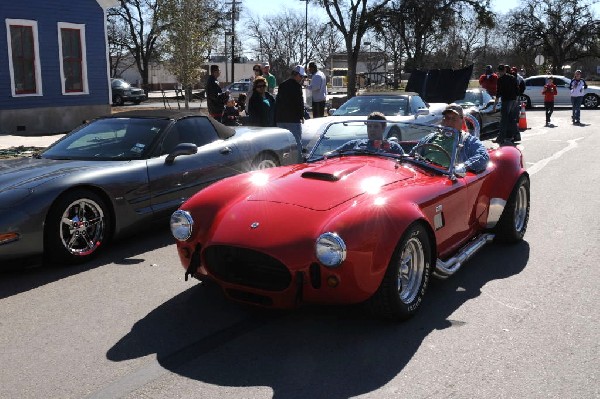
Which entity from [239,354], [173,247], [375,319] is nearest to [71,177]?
[173,247]

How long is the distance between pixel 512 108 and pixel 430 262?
1109 centimetres

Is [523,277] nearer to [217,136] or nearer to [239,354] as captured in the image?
[239,354]

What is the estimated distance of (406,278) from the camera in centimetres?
418

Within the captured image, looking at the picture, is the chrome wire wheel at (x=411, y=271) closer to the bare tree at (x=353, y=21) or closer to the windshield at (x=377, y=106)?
the windshield at (x=377, y=106)

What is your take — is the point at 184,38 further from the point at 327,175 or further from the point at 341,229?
the point at 341,229

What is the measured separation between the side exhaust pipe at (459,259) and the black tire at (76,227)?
10.1 feet

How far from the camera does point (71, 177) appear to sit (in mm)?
5496

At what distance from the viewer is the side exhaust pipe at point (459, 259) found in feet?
14.7

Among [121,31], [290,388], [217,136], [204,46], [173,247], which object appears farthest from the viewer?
[121,31]

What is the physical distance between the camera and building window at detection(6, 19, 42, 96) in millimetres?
18500

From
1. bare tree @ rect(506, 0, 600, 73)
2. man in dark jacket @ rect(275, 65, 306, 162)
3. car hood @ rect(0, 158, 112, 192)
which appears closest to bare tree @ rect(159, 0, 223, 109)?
man in dark jacket @ rect(275, 65, 306, 162)

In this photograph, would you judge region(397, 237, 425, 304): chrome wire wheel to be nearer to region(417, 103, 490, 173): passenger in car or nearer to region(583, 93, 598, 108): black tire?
region(417, 103, 490, 173): passenger in car

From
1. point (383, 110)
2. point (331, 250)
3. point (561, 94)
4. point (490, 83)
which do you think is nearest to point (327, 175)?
point (331, 250)

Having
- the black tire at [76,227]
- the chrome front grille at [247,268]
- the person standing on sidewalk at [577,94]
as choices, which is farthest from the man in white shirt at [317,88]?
the person standing on sidewalk at [577,94]
